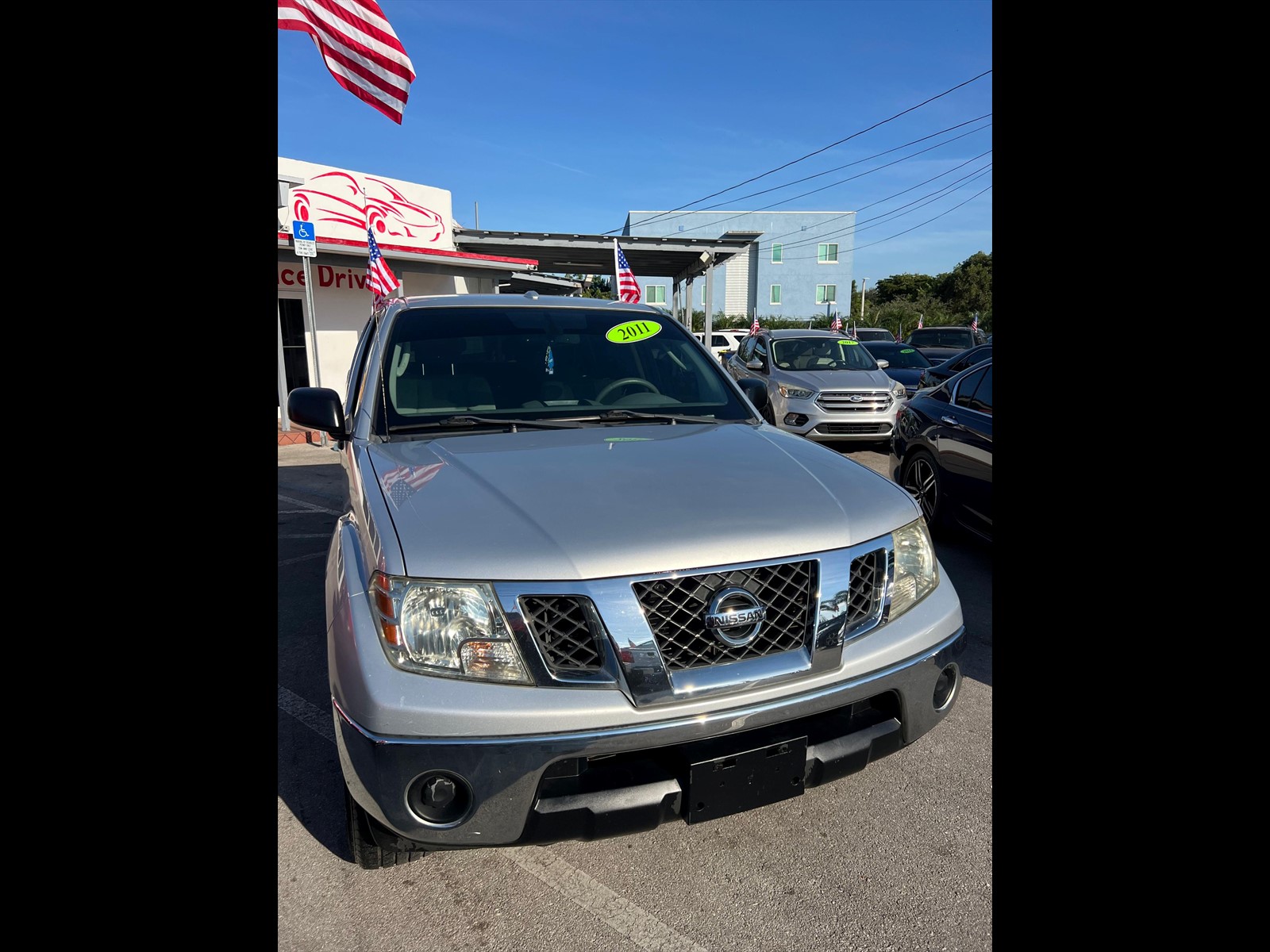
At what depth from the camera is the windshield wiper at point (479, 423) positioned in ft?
9.62

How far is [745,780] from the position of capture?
1884mm

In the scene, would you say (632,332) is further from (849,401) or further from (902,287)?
(902,287)

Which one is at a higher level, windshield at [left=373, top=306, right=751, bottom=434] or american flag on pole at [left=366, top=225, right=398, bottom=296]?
american flag on pole at [left=366, top=225, right=398, bottom=296]

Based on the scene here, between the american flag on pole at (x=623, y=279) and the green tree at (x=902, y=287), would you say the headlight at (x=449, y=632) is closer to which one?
the american flag on pole at (x=623, y=279)

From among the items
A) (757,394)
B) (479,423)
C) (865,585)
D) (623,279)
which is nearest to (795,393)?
(623,279)

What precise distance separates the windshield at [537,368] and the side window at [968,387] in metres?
2.58

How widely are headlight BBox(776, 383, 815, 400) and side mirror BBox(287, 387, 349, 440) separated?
8.03m

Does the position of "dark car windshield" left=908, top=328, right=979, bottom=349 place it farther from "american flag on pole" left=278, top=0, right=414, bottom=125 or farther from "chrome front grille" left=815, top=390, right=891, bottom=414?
"american flag on pole" left=278, top=0, right=414, bottom=125

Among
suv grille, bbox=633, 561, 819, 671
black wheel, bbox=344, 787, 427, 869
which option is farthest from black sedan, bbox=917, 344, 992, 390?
black wheel, bbox=344, 787, 427, 869

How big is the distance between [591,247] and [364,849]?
18473 mm

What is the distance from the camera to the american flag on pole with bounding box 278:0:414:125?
6.83 metres

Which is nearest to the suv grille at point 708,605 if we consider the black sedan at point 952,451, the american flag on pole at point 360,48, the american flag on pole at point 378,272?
the black sedan at point 952,451

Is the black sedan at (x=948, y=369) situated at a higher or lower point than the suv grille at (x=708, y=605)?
higher
